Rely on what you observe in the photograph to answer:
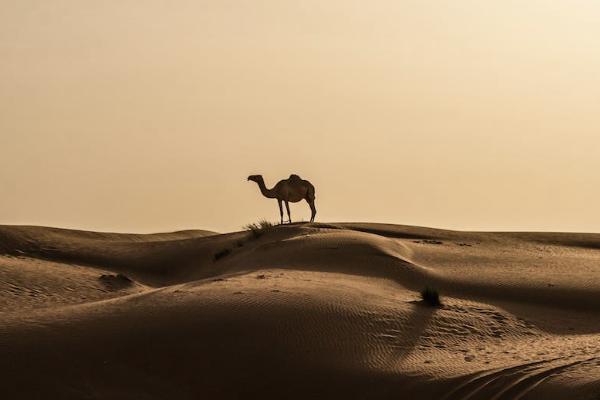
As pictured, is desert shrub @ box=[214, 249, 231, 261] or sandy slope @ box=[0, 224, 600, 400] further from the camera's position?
desert shrub @ box=[214, 249, 231, 261]

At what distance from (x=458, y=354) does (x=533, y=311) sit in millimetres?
4786

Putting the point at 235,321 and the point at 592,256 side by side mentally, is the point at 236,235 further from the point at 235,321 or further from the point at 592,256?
the point at 235,321

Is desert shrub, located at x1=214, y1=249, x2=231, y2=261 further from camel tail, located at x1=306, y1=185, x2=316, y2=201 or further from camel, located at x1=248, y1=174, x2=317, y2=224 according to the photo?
camel tail, located at x1=306, y1=185, x2=316, y2=201

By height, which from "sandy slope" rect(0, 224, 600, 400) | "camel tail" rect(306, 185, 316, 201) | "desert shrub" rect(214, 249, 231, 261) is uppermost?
"camel tail" rect(306, 185, 316, 201)

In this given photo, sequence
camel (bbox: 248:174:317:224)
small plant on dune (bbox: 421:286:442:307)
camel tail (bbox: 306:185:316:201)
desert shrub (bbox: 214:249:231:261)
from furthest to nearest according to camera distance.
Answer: camel tail (bbox: 306:185:316:201) → camel (bbox: 248:174:317:224) → desert shrub (bbox: 214:249:231:261) → small plant on dune (bbox: 421:286:442:307)

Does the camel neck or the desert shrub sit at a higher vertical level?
the camel neck

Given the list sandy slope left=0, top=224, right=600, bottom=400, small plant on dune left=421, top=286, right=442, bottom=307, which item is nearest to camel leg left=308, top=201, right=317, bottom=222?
sandy slope left=0, top=224, right=600, bottom=400

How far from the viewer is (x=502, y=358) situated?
51.5 feet

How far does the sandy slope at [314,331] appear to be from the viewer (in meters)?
14.6

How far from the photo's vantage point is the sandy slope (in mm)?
14609

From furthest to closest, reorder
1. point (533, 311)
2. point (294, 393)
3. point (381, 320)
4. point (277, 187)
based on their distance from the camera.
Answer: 1. point (277, 187)
2. point (533, 311)
3. point (381, 320)
4. point (294, 393)

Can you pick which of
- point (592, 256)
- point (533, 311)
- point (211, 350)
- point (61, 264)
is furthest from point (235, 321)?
point (592, 256)

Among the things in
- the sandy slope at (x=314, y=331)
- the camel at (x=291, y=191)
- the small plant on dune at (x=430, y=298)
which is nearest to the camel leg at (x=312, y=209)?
the camel at (x=291, y=191)

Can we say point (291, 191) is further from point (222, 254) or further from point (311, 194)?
point (222, 254)
